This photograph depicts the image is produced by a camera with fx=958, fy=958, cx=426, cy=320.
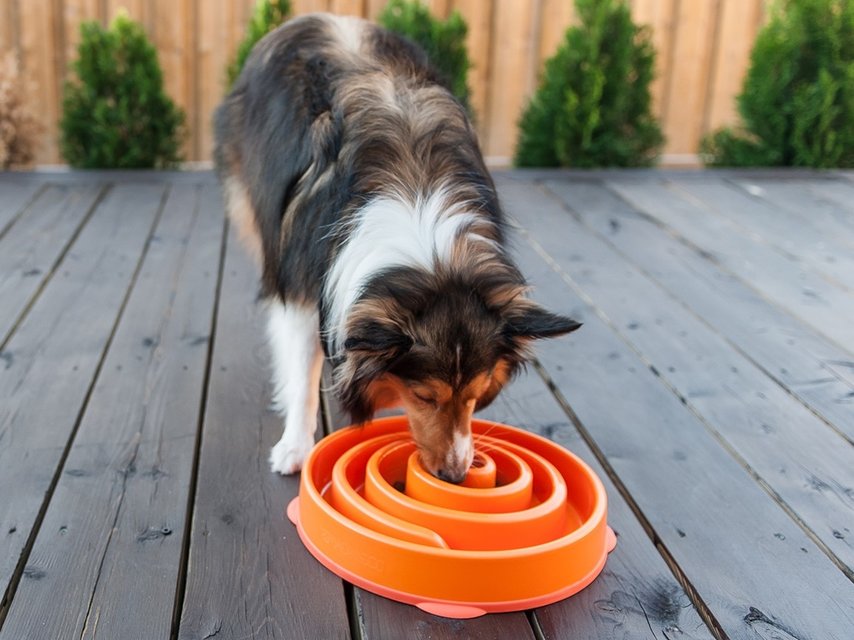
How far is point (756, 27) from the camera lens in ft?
22.9

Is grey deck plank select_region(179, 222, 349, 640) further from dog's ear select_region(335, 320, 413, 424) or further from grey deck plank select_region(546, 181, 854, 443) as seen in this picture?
grey deck plank select_region(546, 181, 854, 443)

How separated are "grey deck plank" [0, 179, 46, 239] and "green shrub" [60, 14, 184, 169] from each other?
1.32ft

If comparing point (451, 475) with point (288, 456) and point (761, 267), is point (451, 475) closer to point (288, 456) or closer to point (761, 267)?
point (288, 456)

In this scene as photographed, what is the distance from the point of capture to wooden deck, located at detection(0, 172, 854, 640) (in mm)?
2143

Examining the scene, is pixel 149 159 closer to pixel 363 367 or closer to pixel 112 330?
pixel 112 330

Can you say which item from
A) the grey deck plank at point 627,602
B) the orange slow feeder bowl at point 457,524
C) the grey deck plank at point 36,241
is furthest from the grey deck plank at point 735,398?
the grey deck plank at point 36,241

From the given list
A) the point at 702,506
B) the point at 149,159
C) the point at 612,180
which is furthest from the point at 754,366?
the point at 149,159

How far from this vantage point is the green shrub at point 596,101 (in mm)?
6000

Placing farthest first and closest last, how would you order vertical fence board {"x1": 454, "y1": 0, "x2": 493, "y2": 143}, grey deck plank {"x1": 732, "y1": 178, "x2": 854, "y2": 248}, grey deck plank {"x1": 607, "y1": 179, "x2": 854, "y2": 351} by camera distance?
vertical fence board {"x1": 454, "y1": 0, "x2": 493, "y2": 143}
grey deck plank {"x1": 732, "y1": 178, "x2": 854, "y2": 248}
grey deck plank {"x1": 607, "y1": 179, "x2": 854, "y2": 351}

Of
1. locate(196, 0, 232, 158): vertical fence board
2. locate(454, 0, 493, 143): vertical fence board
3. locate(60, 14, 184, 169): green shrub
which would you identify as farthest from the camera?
locate(454, 0, 493, 143): vertical fence board

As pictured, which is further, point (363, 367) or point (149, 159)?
point (149, 159)

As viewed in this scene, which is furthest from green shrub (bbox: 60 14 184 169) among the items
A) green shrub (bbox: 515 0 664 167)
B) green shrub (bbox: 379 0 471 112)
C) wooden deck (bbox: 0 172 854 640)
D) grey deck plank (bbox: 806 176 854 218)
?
grey deck plank (bbox: 806 176 854 218)

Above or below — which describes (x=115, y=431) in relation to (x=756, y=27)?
below

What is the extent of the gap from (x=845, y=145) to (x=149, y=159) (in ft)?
14.9
